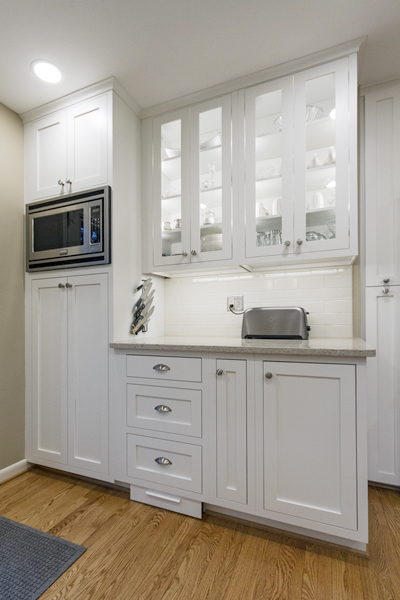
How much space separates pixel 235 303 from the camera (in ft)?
7.30

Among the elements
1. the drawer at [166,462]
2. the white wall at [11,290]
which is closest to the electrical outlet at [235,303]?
the drawer at [166,462]

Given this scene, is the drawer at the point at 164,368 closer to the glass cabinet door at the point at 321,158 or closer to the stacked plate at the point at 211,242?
the stacked plate at the point at 211,242

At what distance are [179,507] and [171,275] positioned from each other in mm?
1527

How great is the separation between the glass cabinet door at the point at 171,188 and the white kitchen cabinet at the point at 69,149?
0.37 meters

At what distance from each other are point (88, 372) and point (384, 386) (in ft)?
6.11

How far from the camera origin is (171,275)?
7.84 feet

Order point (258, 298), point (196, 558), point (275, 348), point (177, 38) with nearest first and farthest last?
1. point (196, 558)
2. point (275, 348)
3. point (177, 38)
4. point (258, 298)

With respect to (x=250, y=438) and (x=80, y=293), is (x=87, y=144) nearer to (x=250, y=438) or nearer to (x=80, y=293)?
(x=80, y=293)

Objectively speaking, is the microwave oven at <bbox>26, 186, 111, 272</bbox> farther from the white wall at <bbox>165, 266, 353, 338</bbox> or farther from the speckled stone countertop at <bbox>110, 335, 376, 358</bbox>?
the white wall at <bbox>165, 266, 353, 338</bbox>

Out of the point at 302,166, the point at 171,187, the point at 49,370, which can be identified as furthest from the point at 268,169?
the point at 49,370

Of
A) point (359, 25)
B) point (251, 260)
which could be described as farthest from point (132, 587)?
point (359, 25)

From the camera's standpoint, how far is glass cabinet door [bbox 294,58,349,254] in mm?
1659

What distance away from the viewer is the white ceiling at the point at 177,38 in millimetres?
1442

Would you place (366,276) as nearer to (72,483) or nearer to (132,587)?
(132,587)
